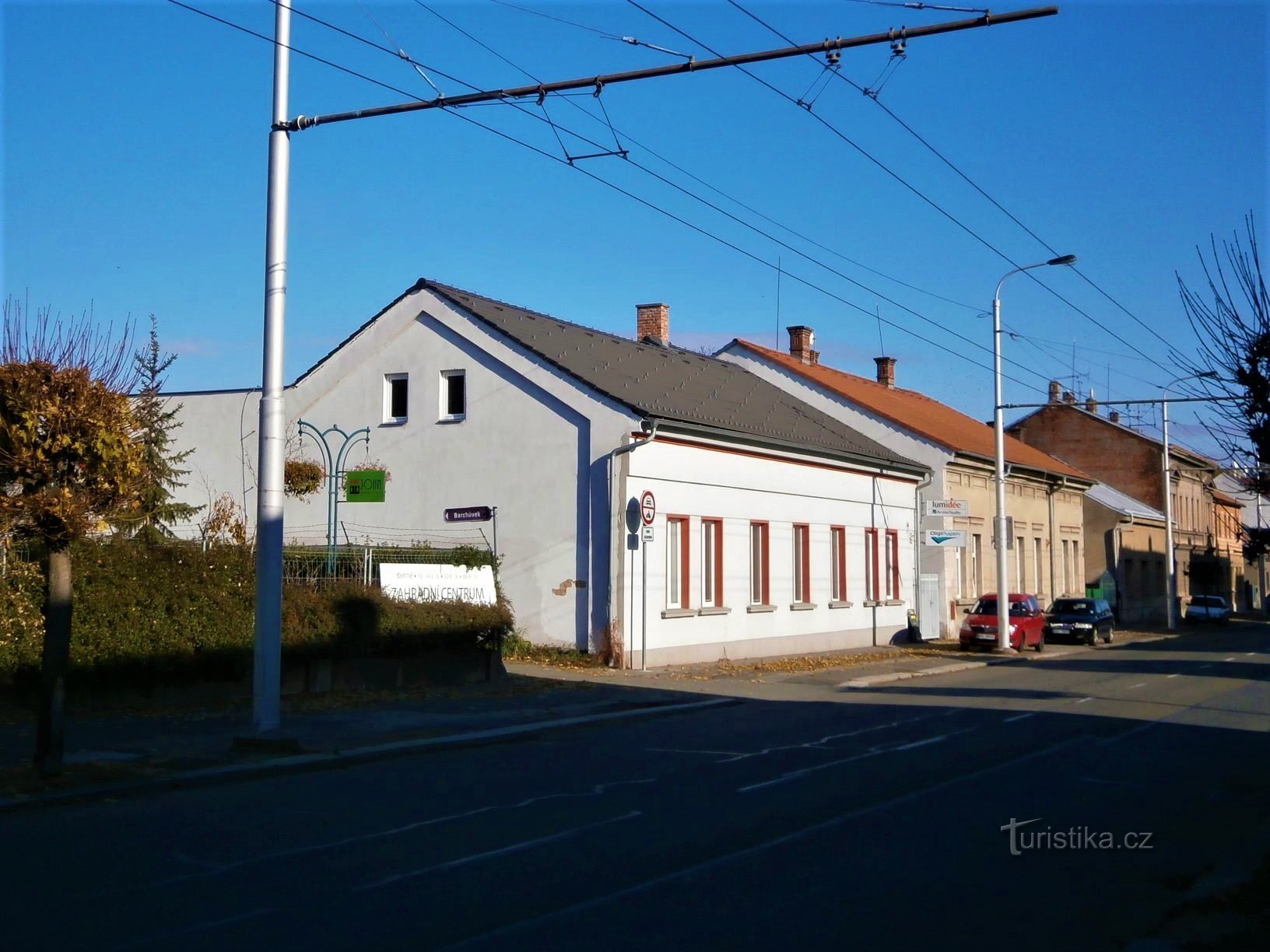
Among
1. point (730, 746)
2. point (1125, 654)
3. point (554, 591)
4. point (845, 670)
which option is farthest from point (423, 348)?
point (1125, 654)

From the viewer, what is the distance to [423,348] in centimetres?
2908

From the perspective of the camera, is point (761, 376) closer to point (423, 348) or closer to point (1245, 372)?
point (423, 348)

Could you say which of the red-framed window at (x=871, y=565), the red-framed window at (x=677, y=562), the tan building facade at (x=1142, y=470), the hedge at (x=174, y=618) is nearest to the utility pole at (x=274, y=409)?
the hedge at (x=174, y=618)

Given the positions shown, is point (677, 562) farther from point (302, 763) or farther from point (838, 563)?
point (302, 763)

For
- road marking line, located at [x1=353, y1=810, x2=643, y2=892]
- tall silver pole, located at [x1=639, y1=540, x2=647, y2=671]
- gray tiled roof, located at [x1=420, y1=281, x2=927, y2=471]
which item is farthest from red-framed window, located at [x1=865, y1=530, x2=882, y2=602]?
road marking line, located at [x1=353, y1=810, x2=643, y2=892]

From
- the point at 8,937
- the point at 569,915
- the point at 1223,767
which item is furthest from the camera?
the point at 1223,767

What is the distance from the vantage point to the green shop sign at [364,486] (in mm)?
28922

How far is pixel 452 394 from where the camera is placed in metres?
28.9

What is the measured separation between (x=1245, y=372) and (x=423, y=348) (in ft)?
71.0

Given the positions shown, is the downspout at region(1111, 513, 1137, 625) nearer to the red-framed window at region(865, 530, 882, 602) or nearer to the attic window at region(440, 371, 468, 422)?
the red-framed window at region(865, 530, 882, 602)

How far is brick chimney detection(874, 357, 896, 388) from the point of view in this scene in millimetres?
53531

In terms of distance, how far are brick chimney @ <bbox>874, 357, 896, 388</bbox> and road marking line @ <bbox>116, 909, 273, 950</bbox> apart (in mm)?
48237

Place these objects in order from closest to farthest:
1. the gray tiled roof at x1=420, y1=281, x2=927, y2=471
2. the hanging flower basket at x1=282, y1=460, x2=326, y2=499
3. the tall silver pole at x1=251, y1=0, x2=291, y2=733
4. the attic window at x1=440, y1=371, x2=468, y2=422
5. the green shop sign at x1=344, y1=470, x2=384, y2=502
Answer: the tall silver pole at x1=251, y1=0, x2=291, y2=733 → the hanging flower basket at x1=282, y1=460, x2=326, y2=499 → the gray tiled roof at x1=420, y1=281, x2=927, y2=471 → the attic window at x1=440, y1=371, x2=468, y2=422 → the green shop sign at x1=344, y1=470, x2=384, y2=502

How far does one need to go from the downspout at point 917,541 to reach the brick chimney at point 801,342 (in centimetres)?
905
